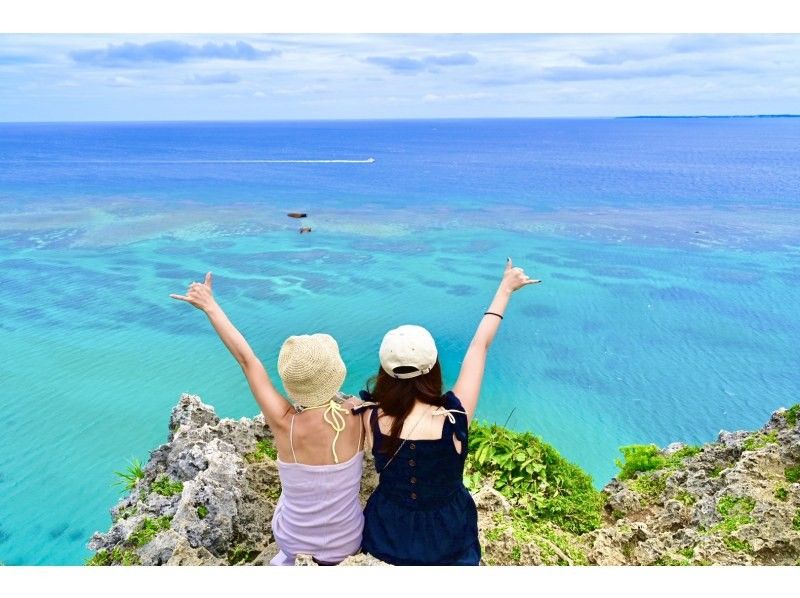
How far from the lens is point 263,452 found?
5.69m

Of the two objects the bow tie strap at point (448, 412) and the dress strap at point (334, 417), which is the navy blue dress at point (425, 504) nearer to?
the bow tie strap at point (448, 412)

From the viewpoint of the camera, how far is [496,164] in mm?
77250

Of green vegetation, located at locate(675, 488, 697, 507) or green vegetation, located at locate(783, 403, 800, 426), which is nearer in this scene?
green vegetation, located at locate(675, 488, 697, 507)

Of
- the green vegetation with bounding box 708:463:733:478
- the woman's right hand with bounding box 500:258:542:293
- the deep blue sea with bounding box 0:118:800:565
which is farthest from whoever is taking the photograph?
the deep blue sea with bounding box 0:118:800:565

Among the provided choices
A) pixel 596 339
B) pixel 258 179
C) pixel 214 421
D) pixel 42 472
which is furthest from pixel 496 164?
pixel 214 421

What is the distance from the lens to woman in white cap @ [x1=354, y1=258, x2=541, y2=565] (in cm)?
348

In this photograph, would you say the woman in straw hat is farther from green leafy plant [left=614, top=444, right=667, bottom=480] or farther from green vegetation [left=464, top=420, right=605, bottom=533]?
green leafy plant [left=614, top=444, right=667, bottom=480]

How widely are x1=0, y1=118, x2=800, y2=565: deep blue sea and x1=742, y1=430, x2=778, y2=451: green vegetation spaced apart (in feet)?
24.3

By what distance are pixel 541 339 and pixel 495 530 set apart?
667 inches

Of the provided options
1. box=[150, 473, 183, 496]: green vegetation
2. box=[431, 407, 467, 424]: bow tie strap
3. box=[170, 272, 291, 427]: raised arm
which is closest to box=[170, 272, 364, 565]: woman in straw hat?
box=[170, 272, 291, 427]: raised arm

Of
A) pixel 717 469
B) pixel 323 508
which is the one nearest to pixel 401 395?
pixel 323 508

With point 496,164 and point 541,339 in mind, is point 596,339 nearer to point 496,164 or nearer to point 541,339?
point 541,339

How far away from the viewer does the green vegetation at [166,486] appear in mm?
5073

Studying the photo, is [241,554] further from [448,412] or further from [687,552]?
[687,552]
